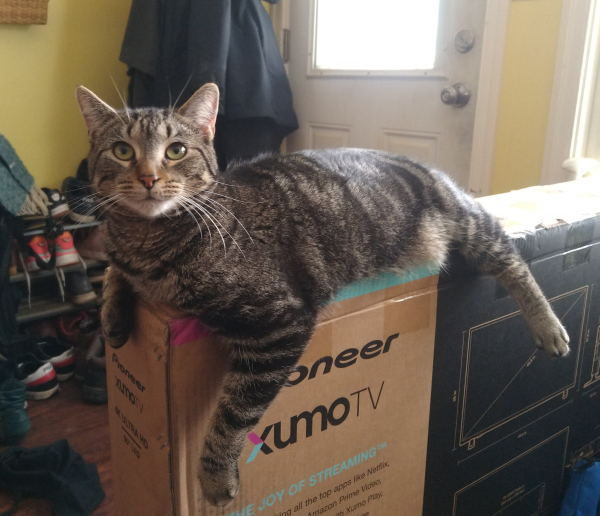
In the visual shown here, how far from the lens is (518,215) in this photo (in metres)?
1.05

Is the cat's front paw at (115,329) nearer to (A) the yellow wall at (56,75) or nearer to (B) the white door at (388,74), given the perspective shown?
(B) the white door at (388,74)

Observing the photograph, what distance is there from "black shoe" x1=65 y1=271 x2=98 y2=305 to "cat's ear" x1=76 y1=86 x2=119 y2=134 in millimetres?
1376

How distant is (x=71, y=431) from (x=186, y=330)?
1.30 m

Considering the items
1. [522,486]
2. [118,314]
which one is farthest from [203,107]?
[522,486]

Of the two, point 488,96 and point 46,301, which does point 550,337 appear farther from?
point 46,301

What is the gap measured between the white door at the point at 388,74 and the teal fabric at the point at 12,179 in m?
1.17

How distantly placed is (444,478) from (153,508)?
0.53 meters

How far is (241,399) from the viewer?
660mm

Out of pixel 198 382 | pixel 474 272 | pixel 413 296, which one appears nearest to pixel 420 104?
pixel 474 272

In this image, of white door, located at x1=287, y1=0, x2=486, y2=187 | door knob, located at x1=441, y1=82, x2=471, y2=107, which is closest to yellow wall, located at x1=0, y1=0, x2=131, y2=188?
white door, located at x1=287, y1=0, x2=486, y2=187

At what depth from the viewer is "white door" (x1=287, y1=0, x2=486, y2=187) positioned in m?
1.73

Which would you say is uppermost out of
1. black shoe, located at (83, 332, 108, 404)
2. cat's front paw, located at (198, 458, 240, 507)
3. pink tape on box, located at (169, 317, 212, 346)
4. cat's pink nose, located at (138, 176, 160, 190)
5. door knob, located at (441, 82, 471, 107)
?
door knob, located at (441, 82, 471, 107)

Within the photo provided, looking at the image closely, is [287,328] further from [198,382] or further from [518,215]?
[518,215]

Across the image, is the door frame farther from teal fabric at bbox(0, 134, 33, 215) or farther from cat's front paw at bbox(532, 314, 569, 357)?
teal fabric at bbox(0, 134, 33, 215)
